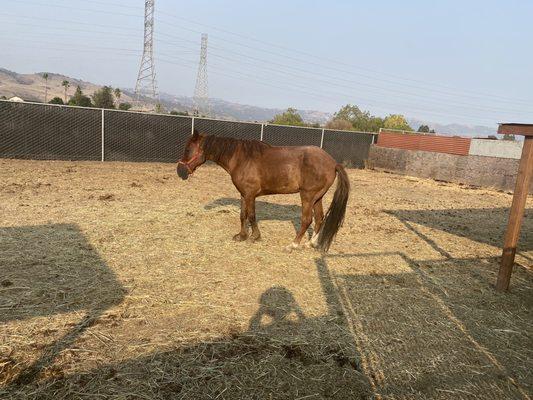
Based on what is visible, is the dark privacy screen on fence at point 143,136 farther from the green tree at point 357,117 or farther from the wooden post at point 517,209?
the green tree at point 357,117

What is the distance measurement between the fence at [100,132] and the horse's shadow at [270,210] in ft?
24.9

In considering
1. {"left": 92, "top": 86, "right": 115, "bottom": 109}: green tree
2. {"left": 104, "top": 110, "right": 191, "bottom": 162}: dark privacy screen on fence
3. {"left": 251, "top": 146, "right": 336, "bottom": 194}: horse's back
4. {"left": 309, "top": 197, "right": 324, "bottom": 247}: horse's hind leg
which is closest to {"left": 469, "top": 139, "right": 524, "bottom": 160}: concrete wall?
{"left": 104, "top": 110, "right": 191, "bottom": 162}: dark privacy screen on fence

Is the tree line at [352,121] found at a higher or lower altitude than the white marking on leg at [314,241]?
higher

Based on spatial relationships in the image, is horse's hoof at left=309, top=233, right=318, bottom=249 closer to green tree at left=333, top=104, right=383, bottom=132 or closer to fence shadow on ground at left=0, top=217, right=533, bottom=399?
fence shadow on ground at left=0, top=217, right=533, bottom=399

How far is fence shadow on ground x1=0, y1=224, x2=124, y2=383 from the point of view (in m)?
3.29

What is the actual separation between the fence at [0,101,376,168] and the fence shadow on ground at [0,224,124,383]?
9.41 meters

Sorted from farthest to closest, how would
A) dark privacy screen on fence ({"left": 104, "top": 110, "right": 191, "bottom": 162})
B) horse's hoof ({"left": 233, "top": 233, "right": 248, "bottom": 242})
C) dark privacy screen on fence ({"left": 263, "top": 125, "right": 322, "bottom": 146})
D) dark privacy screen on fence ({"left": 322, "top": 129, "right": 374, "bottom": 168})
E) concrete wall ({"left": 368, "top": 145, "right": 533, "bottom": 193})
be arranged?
dark privacy screen on fence ({"left": 322, "top": 129, "right": 374, "bottom": 168}) < dark privacy screen on fence ({"left": 263, "top": 125, "right": 322, "bottom": 146}) < concrete wall ({"left": 368, "top": 145, "right": 533, "bottom": 193}) < dark privacy screen on fence ({"left": 104, "top": 110, "right": 191, "bottom": 162}) < horse's hoof ({"left": 233, "top": 233, "right": 248, "bottom": 242})

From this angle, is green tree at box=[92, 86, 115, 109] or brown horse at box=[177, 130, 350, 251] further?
green tree at box=[92, 86, 115, 109]

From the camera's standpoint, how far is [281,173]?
20.2 feet

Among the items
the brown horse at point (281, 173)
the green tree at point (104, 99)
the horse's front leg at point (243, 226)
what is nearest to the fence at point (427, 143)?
the brown horse at point (281, 173)

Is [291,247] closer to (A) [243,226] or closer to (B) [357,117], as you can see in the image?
(A) [243,226]

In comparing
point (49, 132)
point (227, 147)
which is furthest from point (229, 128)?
point (227, 147)

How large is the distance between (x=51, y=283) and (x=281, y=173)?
11.8ft

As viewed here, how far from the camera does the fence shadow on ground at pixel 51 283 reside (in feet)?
10.8
